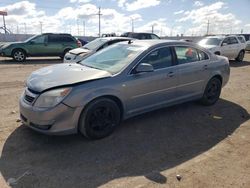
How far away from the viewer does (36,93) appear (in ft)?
13.2

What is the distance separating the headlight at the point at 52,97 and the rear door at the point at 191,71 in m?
2.49

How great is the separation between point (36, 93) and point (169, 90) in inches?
99.4

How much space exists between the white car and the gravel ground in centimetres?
997

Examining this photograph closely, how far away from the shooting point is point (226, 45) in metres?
15.4

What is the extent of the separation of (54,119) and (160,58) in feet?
Answer: 7.81

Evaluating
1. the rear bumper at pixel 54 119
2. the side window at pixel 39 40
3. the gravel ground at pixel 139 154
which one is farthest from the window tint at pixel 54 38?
the rear bumper at pixel 54 119

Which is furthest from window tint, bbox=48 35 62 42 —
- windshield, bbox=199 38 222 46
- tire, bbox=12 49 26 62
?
windshield, bbox=199 38 222 46

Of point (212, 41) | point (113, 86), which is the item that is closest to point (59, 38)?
point (212, 41)

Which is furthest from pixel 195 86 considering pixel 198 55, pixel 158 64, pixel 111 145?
pixel 111 145

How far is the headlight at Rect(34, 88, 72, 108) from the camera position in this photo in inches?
152

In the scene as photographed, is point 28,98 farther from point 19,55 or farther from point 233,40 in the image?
point 233,40

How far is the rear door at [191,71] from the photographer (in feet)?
18.0

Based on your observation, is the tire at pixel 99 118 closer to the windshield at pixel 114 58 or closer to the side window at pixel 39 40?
the windshield at pixel 114 58

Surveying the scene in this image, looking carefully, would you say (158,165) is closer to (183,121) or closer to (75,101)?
(75,101)
